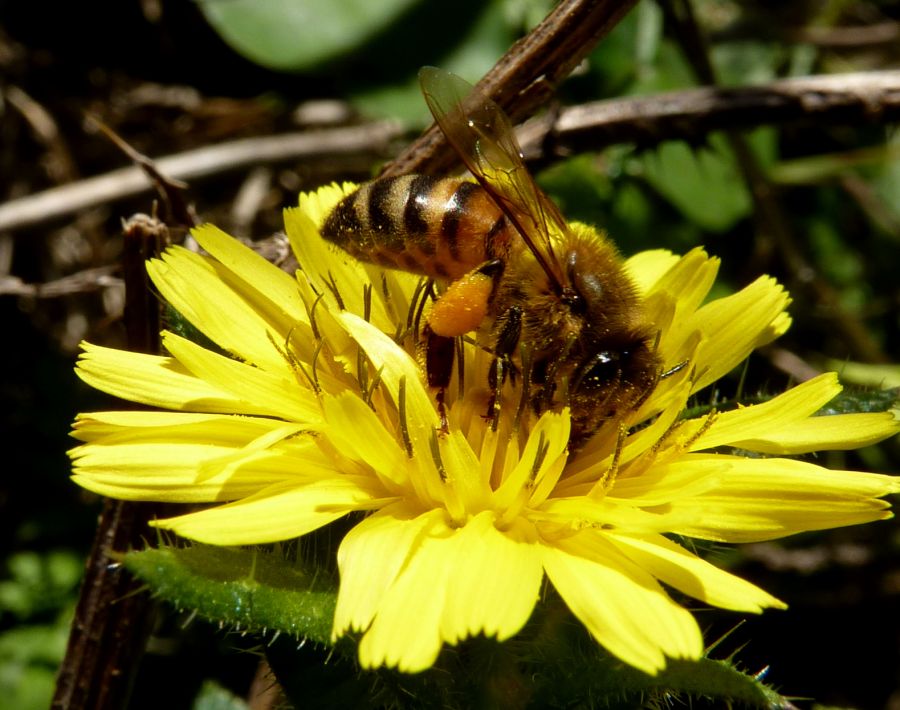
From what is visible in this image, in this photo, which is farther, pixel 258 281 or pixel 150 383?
pixel 258 281

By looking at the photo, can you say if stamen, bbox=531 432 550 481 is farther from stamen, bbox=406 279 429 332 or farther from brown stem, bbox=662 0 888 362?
brown stem, bbox=662 0 888 362

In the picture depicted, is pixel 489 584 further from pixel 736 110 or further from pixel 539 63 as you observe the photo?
pixel 736 110

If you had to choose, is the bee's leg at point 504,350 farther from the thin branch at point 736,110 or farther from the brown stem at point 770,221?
the brown stem at point 770,221

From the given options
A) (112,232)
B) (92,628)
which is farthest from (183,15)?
(92,628)


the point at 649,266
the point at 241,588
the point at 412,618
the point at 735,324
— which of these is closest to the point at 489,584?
the point at 412,618

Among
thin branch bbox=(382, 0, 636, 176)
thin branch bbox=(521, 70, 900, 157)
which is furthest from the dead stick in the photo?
thin branch bbox=(382, 0, 636, 176)

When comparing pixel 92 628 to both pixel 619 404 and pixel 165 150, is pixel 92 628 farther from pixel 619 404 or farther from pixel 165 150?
→ pixel 165 150
